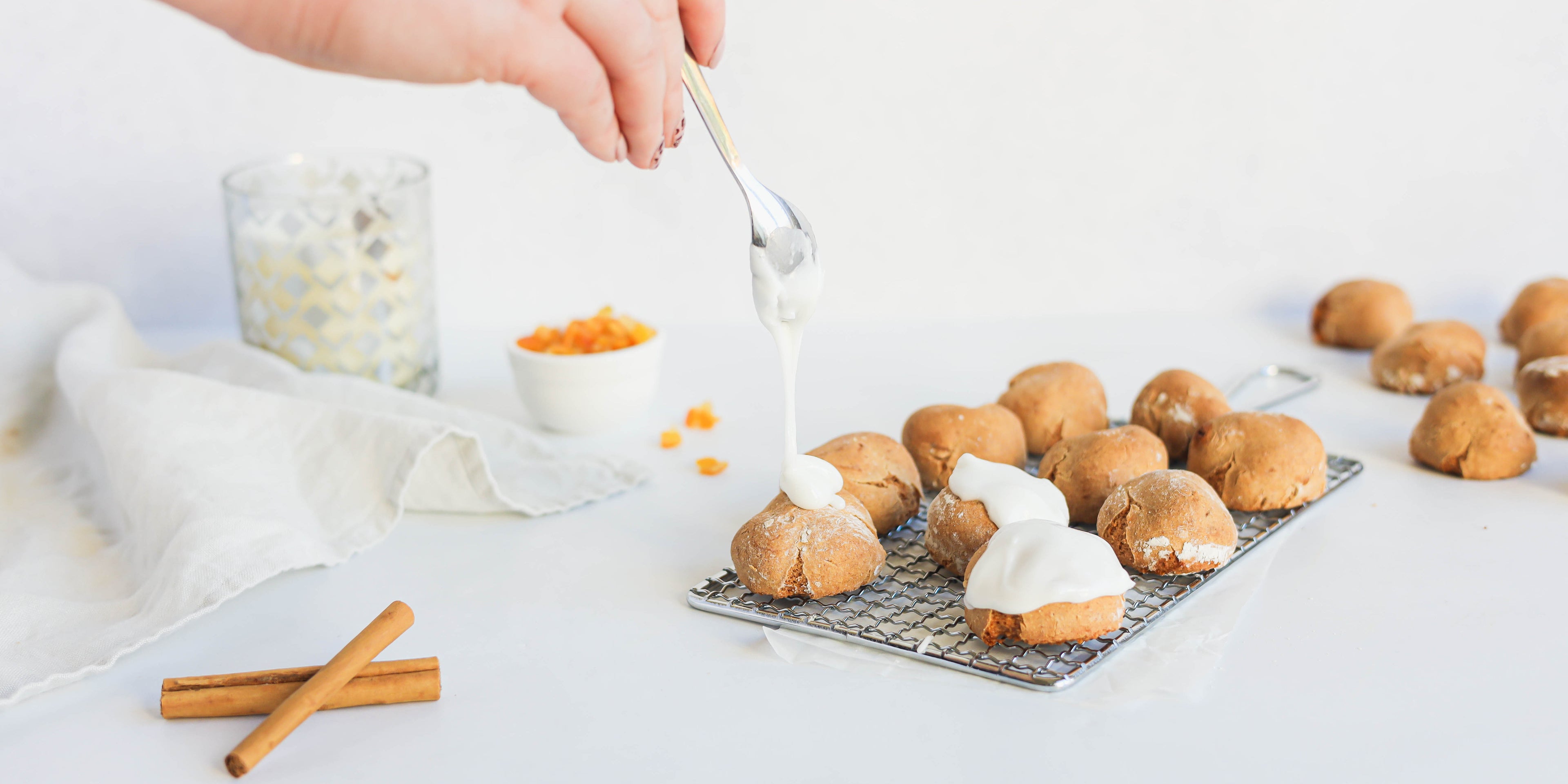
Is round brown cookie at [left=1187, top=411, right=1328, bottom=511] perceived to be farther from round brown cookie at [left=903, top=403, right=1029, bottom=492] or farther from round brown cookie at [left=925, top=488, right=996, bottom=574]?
round brown cookie at [left=925, top=488, right=996, bottom=574]

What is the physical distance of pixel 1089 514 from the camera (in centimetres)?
129

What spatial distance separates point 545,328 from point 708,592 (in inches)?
27.2

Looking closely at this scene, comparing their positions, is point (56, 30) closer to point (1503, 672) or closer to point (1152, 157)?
point (1152, 157)

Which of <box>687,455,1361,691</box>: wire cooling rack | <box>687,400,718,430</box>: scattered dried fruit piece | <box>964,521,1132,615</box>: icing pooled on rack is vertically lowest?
<box>687,400,718,430</box>: scattered dried fruit piece

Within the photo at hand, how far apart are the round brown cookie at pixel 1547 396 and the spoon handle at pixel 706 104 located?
1186mm

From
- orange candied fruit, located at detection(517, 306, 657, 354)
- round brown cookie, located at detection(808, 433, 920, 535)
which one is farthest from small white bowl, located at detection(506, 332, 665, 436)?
round brown cookie, located at detection(808, 433, 920, 535)

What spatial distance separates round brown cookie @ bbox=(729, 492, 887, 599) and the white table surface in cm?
6

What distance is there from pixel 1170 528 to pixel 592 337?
88 cm

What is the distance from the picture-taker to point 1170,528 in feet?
3.74

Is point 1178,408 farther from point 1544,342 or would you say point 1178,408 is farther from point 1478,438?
point 1544,342

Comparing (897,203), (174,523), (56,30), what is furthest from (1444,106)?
(56,30)

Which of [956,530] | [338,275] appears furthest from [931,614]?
[338,275]

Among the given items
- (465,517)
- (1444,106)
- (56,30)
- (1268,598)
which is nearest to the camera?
(1268,598)

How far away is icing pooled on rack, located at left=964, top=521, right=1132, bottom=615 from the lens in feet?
3.30
